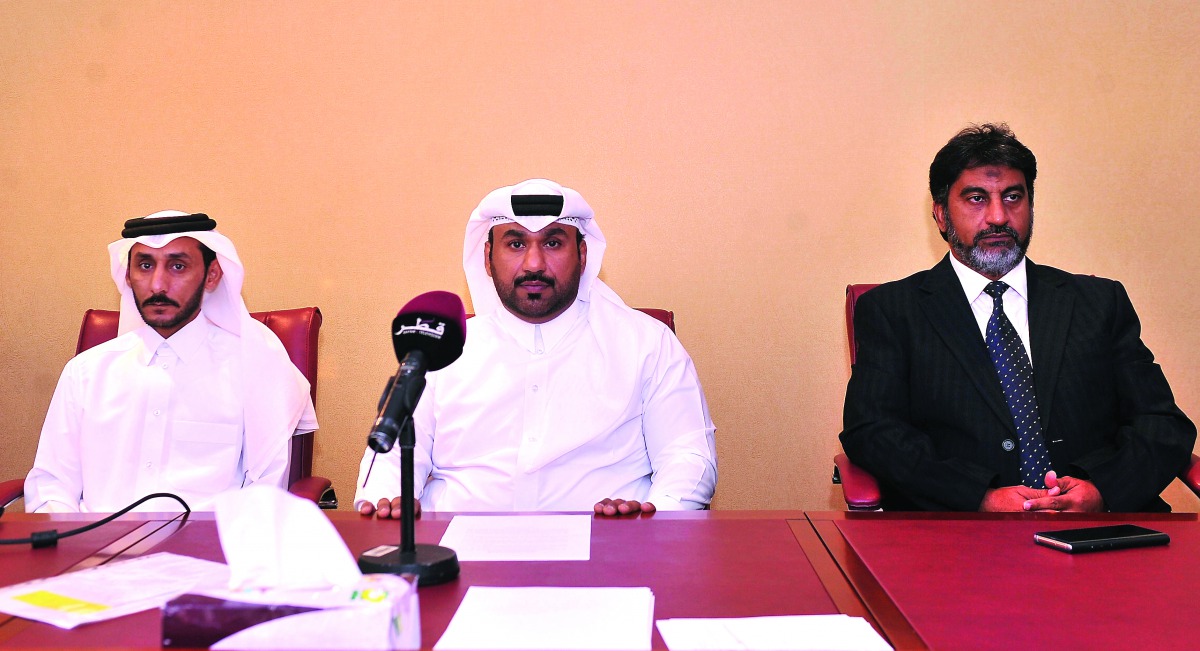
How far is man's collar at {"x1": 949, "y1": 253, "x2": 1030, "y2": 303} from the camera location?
9.75 ft

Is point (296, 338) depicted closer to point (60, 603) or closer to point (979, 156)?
point (60, 603)

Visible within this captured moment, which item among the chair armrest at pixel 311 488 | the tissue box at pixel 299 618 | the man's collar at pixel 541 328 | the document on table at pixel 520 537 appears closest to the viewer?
the tissue box at pixel 299 618

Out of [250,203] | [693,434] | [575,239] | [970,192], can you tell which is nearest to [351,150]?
[250,203]

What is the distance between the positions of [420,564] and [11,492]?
179 centimetres

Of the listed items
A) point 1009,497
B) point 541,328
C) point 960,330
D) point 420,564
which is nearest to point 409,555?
point 420,564

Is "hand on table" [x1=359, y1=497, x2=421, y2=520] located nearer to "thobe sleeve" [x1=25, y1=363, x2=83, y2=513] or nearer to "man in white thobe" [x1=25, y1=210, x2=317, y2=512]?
"man in white thobe" [x1=25, y1=210, x2=317, y2=512]

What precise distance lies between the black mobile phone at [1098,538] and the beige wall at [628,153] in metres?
2.05

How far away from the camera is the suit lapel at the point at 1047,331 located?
2775 millimetres

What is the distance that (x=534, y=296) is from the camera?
114 inches

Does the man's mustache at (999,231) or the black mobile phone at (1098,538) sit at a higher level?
the man's mustache at (999,231)

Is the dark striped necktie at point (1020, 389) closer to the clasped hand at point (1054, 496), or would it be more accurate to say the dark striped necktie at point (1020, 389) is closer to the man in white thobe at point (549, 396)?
the clasped hand at point (1054, 496)

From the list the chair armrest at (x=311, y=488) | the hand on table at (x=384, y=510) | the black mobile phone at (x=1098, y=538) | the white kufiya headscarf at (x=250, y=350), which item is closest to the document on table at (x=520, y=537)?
the hand on table at (x=384, y=510)

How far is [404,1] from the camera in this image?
3.78 meters

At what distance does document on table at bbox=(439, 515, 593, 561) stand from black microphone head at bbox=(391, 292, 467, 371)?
389 mm
